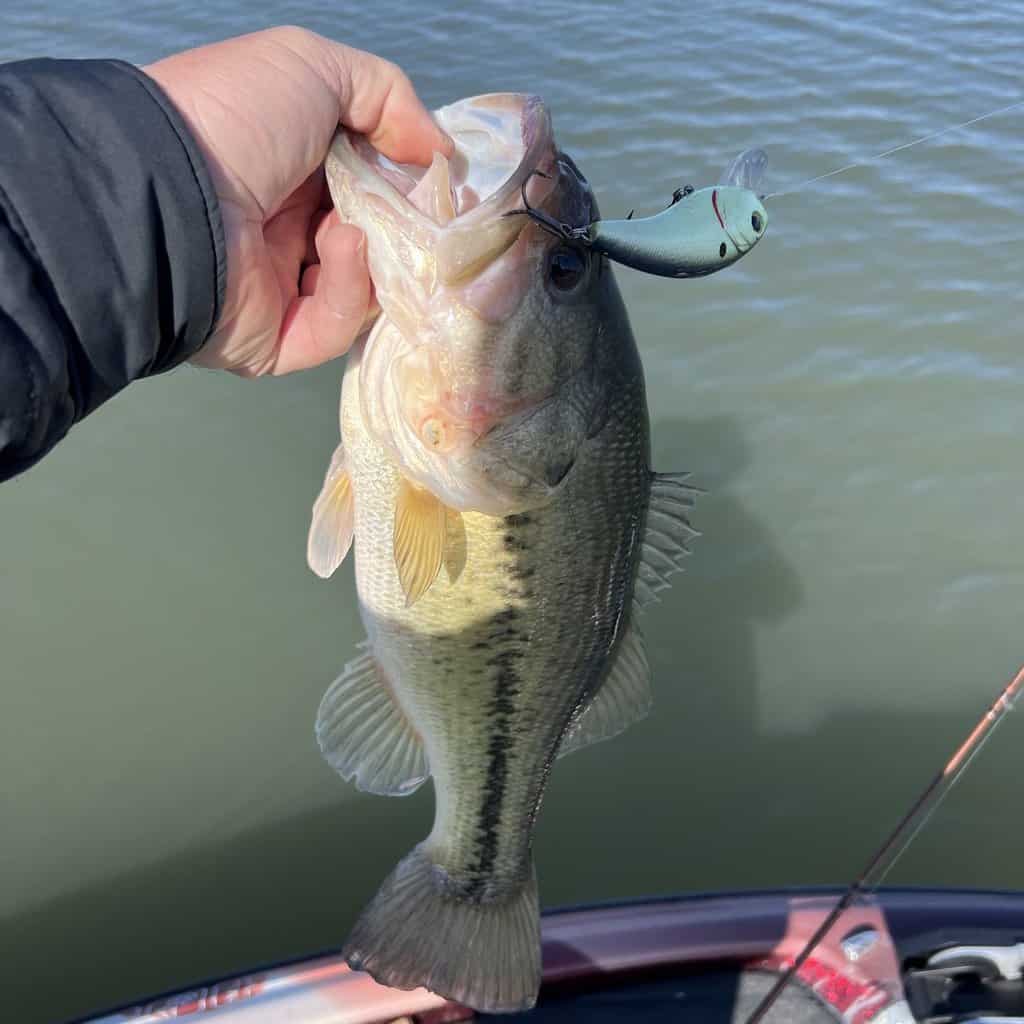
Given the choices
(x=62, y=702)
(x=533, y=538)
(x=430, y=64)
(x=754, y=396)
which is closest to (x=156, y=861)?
(x=62, y=702)

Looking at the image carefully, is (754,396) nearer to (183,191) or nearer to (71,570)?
(71,570)

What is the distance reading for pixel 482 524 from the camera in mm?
1763

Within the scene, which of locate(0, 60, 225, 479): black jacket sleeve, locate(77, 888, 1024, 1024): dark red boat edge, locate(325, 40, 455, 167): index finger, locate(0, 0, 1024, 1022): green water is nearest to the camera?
locate(0, 60, 225, 479): black jacket sleeve

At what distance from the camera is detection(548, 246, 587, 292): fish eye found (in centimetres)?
161

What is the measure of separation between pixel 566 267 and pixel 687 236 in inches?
10.0

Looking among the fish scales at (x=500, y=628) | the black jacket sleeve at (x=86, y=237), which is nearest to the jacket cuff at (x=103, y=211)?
the black jacket sleeve at (x=86, y=237)

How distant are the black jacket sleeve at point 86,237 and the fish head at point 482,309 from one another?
29cm

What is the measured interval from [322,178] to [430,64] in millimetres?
6166

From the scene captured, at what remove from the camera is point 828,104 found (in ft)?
23.2

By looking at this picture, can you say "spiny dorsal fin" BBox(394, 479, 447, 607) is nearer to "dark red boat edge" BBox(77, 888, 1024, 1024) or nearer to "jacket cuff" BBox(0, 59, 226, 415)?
"jacket cuff" BBox(0, 59, 226, 415)

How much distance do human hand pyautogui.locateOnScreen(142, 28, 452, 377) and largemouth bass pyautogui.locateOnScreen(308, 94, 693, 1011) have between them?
5 centimetres

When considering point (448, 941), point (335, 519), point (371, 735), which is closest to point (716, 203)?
point (335, 519)

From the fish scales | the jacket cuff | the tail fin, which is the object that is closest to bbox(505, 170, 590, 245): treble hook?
the fish scales

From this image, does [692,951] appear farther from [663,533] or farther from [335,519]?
[335,519]
